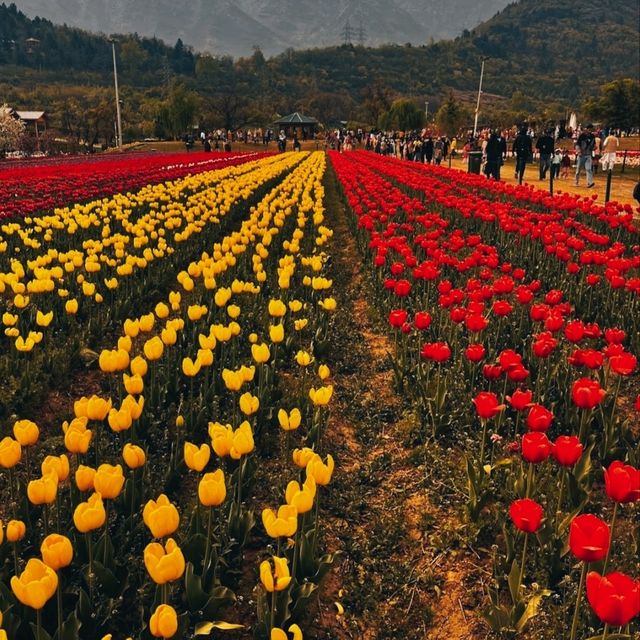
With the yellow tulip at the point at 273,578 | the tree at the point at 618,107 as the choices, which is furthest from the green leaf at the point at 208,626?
the tree at the point at 618,107

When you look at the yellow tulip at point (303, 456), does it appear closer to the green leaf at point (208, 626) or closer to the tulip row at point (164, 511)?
the tulip row at point (164, 511)

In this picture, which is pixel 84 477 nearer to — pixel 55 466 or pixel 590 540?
pixel 55 466

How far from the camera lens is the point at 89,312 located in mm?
7176

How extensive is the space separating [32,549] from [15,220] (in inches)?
452

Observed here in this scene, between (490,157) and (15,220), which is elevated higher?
(490,157)

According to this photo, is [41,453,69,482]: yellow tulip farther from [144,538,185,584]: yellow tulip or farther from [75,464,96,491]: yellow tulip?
[144,538,185,584]: yellow tulip

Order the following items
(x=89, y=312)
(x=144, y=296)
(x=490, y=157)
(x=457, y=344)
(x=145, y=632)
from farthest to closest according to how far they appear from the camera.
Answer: (x=490, y=157) → (x=144, y=296) → (x=89, y=312) → (x=457, y=344) → (x=145, y=632)

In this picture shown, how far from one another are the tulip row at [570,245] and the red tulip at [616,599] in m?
4.39

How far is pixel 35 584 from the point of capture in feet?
7.06

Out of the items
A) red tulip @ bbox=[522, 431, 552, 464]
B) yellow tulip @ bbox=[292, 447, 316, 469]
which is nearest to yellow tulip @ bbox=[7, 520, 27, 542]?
yellow tulip @ bbox=[292, 447, 316, 469]

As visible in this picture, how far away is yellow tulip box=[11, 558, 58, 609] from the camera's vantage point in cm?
216

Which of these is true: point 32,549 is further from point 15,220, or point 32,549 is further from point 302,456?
point 15,220

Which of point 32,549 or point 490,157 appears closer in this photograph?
point 32,549

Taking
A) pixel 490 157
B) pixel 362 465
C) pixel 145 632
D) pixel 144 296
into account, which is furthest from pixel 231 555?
pixel 490 157
